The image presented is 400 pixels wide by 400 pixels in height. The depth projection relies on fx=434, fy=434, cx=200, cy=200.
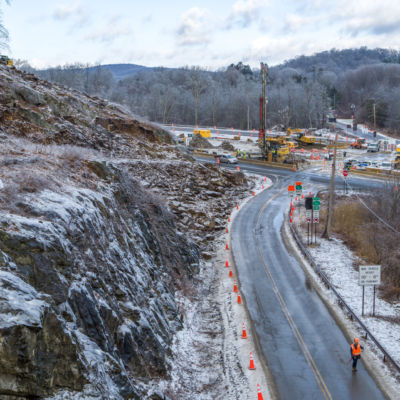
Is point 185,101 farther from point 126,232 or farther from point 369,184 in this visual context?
point 126,232

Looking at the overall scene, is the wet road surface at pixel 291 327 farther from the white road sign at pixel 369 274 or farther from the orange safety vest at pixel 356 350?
the white road sign at pixel 369 274

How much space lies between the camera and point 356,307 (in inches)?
826

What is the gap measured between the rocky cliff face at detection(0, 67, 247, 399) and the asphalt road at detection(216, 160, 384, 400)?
12.3 feet

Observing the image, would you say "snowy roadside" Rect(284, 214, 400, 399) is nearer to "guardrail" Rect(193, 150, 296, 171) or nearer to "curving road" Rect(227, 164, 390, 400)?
"curving road" Rect(227, 164, 390, 400)

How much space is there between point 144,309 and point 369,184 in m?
38.0

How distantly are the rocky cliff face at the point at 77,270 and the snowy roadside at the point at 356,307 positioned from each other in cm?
756

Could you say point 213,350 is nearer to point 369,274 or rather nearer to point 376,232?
point 369,274

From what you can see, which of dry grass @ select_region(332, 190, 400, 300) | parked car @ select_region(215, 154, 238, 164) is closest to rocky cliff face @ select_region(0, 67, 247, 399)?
dry grass @ select_region(332, 190, 400, 300)

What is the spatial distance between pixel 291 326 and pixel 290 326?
5 cm

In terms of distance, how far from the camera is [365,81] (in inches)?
6250

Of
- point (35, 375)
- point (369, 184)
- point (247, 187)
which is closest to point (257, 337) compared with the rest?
point (35, 375)

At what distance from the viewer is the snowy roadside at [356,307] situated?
16.1 metres

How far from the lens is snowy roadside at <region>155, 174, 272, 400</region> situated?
49.0 feet

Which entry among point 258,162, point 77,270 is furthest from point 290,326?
point 258,162
